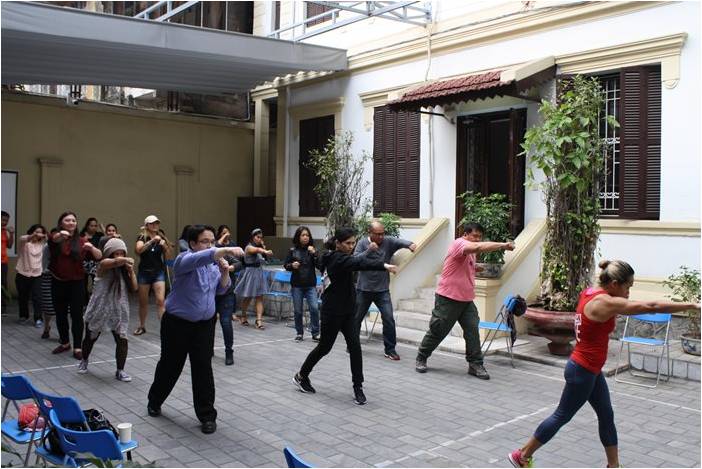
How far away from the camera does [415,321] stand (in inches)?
415

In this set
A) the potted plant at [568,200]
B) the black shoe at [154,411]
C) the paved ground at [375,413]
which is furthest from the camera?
the potted plant at [568,200]

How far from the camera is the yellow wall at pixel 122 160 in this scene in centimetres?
1478

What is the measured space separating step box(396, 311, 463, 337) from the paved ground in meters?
1.29

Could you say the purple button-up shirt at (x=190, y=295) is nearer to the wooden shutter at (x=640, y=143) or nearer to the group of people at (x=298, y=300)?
the group of people at (x=298, y=300)

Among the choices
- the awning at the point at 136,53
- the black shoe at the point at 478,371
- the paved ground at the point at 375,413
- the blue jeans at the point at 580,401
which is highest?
the awning at the point at 136,53

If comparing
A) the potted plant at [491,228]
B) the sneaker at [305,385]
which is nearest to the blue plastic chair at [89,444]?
the sneaker at [305,385]

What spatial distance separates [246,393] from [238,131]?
12.1 m

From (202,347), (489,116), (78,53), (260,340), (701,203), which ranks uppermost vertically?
(78,53)

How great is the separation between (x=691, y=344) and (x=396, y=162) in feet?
21.9

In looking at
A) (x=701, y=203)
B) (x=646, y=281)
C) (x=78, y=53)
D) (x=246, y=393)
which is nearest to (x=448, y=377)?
(x=246, y=393)

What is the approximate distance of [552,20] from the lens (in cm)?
1057

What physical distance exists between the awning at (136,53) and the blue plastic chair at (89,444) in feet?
27.1

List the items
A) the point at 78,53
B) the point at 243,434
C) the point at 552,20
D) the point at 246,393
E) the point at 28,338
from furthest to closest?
1. the point at 78,53
2. the point at 552,20
3. the point at 28,338
4. the point at 246,393
5. the point at 243,434

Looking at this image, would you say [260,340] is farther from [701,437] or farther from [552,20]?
[552,20]
